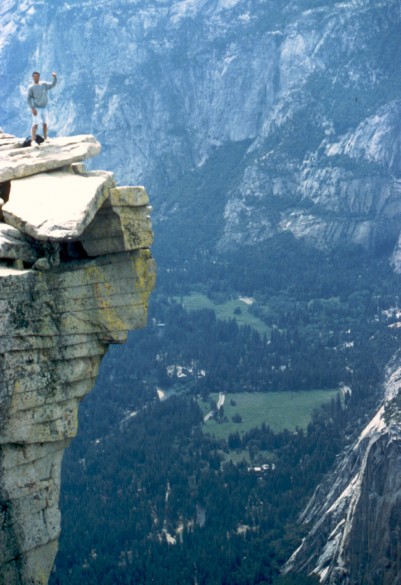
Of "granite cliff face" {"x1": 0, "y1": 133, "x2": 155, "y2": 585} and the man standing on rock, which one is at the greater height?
the man standing on rock

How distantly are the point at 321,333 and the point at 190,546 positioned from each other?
8418cm

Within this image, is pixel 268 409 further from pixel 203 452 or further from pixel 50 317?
pixel 50 317

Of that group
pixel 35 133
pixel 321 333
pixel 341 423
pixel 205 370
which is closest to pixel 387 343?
pixel 321 333

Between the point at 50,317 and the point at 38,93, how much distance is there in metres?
13.9

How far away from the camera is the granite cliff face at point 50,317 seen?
106 feet

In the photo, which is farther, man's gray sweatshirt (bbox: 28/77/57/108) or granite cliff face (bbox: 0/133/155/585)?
man's gray sweatshirt (bbox: 28/77/57/108)

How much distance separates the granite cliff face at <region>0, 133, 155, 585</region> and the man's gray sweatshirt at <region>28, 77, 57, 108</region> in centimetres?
910

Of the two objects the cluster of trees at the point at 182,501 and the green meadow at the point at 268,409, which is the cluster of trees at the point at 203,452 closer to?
the cluster of trees at the point at 182,501

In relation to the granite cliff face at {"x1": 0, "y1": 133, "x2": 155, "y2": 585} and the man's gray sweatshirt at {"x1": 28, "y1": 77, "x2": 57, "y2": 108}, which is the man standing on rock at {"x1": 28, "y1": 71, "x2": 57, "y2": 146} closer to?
the man's gray sweatshirt at {"x1": 28, "y1": 77, "x2": 57, "y2": 108}

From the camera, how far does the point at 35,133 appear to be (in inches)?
1705

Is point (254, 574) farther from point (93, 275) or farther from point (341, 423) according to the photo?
point (93, 275)

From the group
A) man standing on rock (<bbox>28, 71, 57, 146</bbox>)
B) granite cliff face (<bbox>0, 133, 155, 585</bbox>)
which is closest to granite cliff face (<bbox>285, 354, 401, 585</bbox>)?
man standing on rock (<bbox>28, 71, 57, 146</bbox>)

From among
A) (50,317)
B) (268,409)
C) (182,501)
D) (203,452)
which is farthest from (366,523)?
(50,317)

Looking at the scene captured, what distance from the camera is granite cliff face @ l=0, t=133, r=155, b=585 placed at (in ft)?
106
